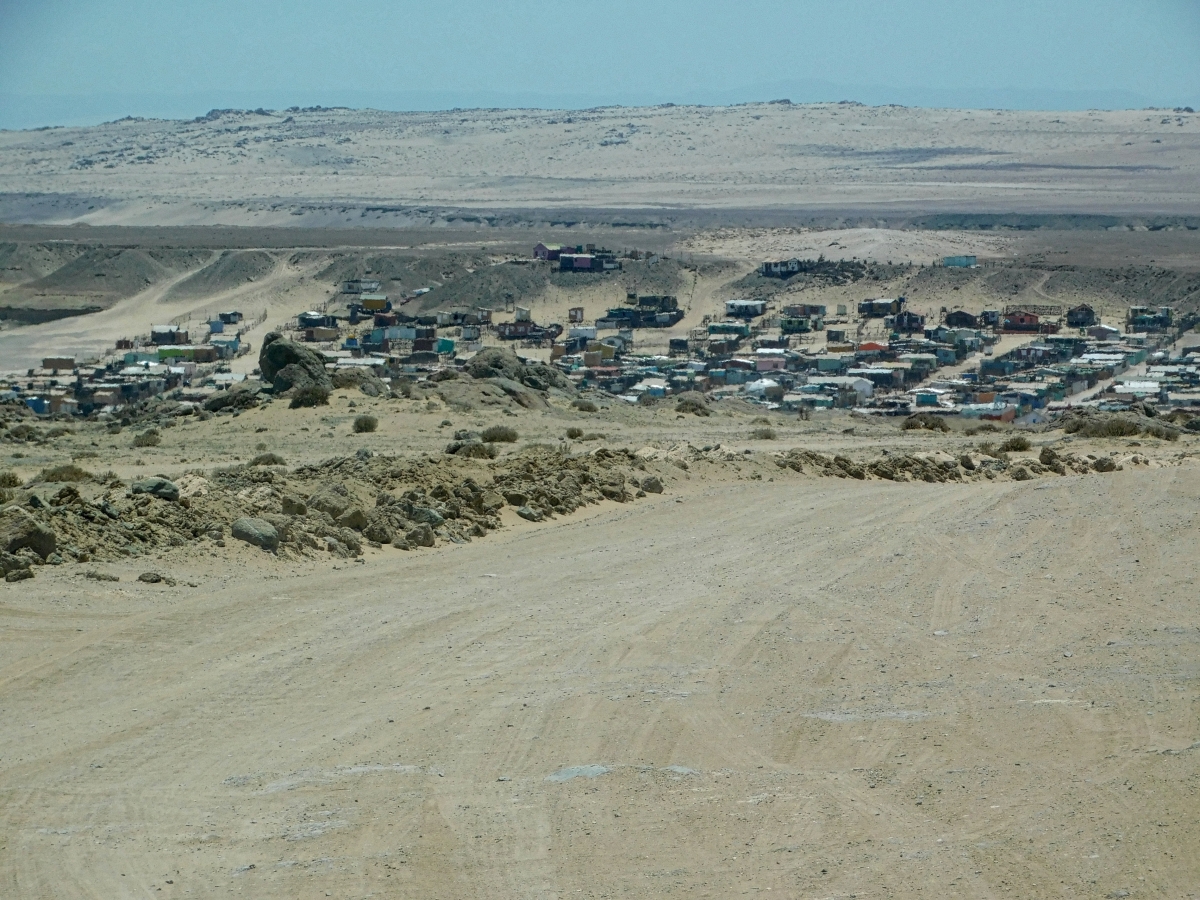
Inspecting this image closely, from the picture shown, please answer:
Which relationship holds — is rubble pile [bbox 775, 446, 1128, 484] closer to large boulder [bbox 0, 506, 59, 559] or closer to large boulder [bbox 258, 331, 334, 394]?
large boulder [bbox 0, 506, 59, 559]

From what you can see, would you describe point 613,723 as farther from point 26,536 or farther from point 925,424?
point 925,424

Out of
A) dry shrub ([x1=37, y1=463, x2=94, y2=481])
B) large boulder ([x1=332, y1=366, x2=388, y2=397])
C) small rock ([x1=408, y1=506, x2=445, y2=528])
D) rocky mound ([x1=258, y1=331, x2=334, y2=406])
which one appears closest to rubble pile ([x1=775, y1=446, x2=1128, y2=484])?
small rock ([x1=408, y1=506, x2=445, y2=528])

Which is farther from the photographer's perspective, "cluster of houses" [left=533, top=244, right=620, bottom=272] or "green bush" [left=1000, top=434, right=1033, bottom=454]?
"cluster of houses" [left=533, top=244, right=620, bottom=272]

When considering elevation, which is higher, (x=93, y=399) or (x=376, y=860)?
(x=376, y=860)

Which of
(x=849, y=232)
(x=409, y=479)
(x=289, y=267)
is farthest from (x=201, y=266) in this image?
(x=409, y=479)

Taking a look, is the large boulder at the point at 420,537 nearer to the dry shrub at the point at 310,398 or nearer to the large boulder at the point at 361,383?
the dry shrub at the point at 310,398

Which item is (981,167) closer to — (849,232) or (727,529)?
(849,232)
